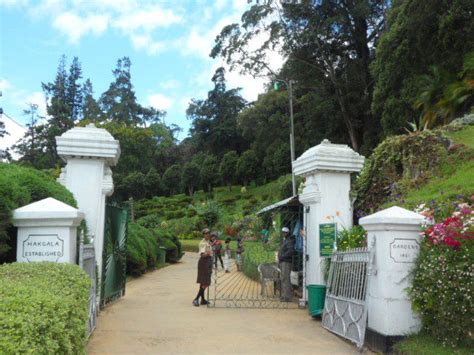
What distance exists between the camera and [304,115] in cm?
Answer: 3528

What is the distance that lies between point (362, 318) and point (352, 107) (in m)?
26.8

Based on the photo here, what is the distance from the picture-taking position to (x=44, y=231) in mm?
6047

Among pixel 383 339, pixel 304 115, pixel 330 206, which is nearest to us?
pixel 383 339

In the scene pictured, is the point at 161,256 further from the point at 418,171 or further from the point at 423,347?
the point at 423,347

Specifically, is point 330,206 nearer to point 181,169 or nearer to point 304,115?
point 304,115

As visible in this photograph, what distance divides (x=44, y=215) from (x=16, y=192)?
1.47 ft

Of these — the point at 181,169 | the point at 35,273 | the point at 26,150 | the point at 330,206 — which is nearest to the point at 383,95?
the point at 330,206

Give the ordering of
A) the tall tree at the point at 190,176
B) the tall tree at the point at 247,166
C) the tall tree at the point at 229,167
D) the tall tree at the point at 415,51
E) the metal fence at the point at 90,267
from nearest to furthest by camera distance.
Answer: the metal fence at the point at 90,267, the tall tree at the point at 415,51, the tall tree at the point at 247,166, the tall tree at the point at 229,167, the tall tree at the point at 190,176

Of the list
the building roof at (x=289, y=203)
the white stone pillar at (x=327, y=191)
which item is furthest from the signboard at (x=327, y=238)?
the building roof at (x=289, y=203)

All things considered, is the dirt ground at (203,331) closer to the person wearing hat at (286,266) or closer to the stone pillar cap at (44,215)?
the person wearing hat at (286,266)

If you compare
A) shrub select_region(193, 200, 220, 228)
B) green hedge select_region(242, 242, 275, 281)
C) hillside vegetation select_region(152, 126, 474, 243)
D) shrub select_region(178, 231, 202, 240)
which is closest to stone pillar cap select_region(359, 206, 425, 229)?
hillside vegetation select_region(152, 126, 474, 243)

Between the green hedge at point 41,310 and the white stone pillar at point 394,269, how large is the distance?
3.75 meters

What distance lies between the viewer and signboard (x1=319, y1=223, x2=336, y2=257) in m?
9.17

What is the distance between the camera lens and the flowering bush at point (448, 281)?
5525 millimetres
